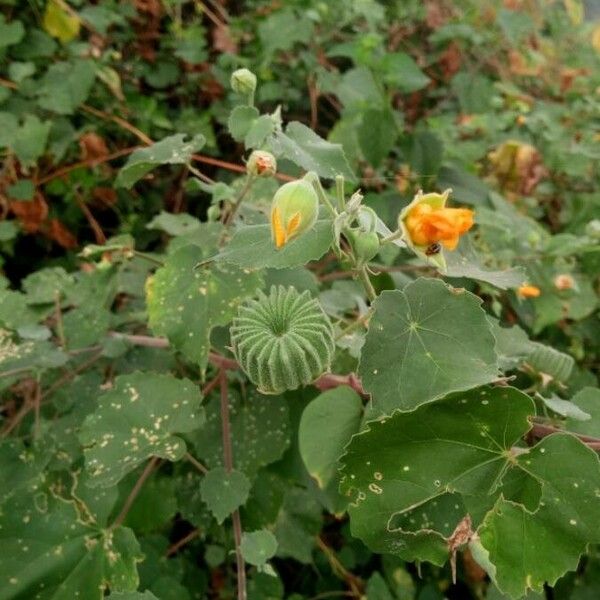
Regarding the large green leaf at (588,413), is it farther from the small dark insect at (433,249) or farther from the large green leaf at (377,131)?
the large green leaf at (377,131)

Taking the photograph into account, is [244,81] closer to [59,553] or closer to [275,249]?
[275,249]

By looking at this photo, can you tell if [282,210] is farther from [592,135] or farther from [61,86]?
[592,135]

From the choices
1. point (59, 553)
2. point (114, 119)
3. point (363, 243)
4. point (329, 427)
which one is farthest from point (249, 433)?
point (114, 119)

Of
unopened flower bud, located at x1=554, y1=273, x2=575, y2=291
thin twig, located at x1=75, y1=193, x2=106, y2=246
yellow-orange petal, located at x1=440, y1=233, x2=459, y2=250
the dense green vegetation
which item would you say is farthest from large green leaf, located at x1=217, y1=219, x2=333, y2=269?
thin twig, located at x1=75, y1=193, x2=106, y2=246

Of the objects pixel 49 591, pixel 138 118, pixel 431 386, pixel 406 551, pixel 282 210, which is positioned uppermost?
pixel 282 210

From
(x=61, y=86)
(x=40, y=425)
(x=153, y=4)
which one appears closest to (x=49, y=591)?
(x=40, y=425)

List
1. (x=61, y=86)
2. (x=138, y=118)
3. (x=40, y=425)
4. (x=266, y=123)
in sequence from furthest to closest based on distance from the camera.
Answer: (x=138, y=118), (x=61, y=86), (x=40, y=425), (x=266, y=123)

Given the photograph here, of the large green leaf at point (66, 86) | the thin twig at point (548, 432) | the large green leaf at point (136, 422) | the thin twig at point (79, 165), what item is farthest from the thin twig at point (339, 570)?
the large green leaf at point (66, 86)
